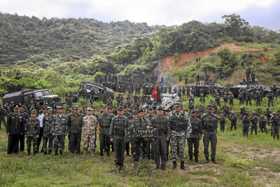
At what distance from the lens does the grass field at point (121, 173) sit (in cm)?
1332

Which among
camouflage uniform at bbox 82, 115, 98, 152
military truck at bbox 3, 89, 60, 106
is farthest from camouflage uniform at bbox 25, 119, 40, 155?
military truck at bbox 3, 89, 60, 106

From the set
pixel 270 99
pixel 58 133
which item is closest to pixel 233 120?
pixel 270 99

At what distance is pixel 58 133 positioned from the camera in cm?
1745

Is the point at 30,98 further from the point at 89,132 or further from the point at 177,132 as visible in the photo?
the point at 177,132

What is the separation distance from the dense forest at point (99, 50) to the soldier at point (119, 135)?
28670mm

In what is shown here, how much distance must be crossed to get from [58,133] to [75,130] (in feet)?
2.22

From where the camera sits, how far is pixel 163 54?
62.7 metres

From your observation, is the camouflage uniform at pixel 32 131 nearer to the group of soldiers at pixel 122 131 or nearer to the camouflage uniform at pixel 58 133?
the group of soldiers at pixel 122 131

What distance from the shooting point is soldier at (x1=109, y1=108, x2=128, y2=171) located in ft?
49.6

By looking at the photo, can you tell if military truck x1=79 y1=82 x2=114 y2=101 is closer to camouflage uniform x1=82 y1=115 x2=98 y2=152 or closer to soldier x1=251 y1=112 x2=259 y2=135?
soldier x1=251 y1=112 x2=259 y2=135

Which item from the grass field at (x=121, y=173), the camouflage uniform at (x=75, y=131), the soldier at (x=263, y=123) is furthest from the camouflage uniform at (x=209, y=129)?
the soldier at (x=263, y=123)

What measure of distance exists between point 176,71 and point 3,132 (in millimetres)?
32551

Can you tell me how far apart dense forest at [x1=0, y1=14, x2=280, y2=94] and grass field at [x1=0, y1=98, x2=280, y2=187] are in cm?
2753

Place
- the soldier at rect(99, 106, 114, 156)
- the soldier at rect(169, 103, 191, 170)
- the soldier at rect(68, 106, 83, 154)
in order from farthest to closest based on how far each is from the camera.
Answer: the soldier at rect(68, 106, 83, 154)
the soldier at rect(99, 106, 114, 156)
the soldier at rect(169, 103, 191, 170)
